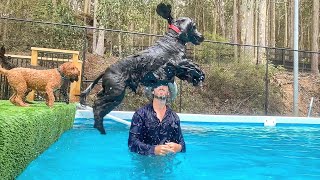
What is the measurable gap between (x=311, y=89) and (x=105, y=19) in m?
11.6

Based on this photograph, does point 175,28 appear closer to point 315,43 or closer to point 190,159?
point 190,159

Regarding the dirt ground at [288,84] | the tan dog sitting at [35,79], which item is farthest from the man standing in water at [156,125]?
the dirt ground at [288,84]

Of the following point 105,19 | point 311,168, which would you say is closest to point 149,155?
point 311,168

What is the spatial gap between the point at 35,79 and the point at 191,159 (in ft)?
7.77

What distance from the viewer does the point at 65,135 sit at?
7.15m

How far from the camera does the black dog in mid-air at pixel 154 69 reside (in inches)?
192

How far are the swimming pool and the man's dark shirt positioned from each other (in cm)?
22

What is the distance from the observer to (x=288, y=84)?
20.7m

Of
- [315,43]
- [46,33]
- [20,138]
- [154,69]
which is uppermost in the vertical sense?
→ [315,43]

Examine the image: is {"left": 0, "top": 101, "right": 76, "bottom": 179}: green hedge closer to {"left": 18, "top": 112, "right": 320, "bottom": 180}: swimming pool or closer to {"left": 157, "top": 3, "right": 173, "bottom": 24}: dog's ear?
{"left": 18, "top": 112, "right": 320, "bottom": 180}: swimming pool

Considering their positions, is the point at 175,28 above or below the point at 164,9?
below

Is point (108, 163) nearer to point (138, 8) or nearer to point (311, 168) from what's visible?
point (311, 168)

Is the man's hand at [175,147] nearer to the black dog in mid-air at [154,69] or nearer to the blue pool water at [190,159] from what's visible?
the blue pool water at [190,159]

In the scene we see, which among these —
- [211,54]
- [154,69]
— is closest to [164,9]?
[154,69]
